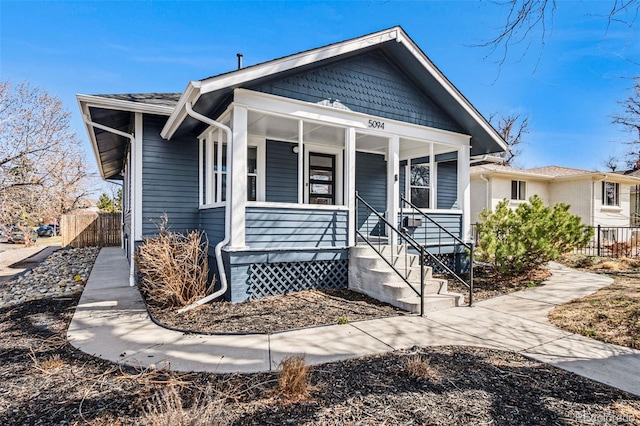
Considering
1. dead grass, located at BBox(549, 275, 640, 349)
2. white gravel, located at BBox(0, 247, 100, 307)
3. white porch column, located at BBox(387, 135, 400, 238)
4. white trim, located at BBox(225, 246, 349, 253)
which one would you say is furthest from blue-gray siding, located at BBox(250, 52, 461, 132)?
white gravel, located at BBox(0, 247, 100, 307)

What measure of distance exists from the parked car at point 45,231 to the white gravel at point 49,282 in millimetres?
26777

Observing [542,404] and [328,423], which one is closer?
[328,423]

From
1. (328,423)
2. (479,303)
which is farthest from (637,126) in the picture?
(328,423)

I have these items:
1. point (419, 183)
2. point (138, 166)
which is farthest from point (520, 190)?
point (138, 166)

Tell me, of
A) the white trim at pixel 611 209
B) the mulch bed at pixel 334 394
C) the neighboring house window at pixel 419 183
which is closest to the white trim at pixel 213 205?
the mulch bed at pixel 334 394

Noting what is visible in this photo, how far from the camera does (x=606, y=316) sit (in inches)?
196

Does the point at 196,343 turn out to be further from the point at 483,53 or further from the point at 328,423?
the point at 483,53

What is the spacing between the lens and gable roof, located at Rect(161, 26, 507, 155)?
553 cm

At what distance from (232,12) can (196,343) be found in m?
9.64

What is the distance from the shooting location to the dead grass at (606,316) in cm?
434

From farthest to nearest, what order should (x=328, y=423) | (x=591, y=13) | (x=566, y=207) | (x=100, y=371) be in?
(x=566, y=207)
(x=591, y=13)
(x=100, y=371)
(x=328, y=423)

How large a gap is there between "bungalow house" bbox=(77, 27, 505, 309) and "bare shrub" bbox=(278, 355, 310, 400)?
3.13m

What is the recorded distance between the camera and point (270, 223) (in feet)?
20.0

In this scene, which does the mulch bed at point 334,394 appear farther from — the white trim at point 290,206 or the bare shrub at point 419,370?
the white trim at point 290,206
